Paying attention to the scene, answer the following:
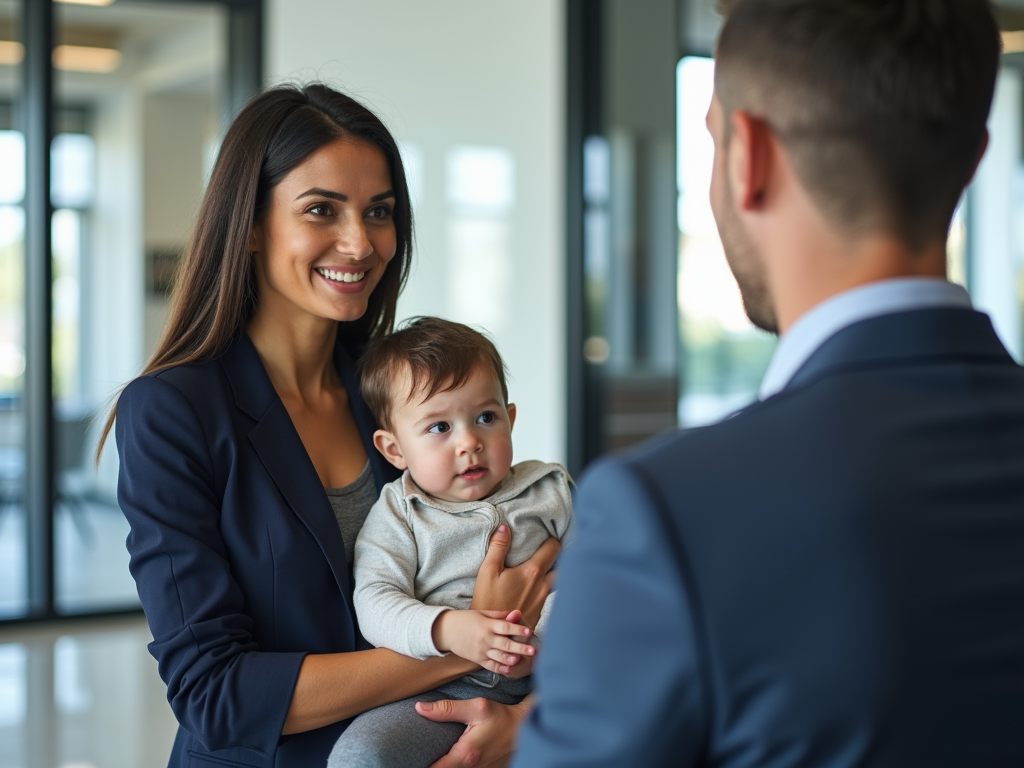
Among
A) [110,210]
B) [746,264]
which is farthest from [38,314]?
[746,264]

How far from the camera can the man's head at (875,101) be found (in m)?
0.77

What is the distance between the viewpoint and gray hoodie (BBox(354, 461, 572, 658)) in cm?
149

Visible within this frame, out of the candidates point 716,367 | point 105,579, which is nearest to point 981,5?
point 716,367

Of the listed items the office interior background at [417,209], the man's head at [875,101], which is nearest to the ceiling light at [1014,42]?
the office interior background at [417,209]

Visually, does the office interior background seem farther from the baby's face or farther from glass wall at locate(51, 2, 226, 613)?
the baby's face

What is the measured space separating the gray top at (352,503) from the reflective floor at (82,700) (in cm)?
213

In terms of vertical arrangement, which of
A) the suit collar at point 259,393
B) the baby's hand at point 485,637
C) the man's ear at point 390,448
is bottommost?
the baby's hand at point 485,637

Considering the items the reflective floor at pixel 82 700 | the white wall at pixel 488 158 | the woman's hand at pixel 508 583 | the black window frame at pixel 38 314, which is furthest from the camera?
the white wall at pixel 488 158

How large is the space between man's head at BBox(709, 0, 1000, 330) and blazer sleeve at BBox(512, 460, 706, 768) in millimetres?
273

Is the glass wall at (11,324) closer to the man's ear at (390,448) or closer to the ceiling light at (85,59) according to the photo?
the ceiling light at (85,59)

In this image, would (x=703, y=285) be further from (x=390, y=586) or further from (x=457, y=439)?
(x=390, y=586)

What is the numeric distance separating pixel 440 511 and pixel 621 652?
95cm

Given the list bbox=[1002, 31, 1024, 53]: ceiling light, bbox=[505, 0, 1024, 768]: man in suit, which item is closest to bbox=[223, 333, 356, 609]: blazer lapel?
bbox=[505, 0, 1024, 768]: man in suit

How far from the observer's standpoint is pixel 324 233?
170 centimetres
